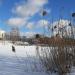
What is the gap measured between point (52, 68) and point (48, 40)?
1.68ft

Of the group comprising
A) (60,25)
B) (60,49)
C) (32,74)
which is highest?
(60,25)

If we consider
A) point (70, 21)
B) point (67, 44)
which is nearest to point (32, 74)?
point (67, 44)

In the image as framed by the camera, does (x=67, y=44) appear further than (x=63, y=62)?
Yes

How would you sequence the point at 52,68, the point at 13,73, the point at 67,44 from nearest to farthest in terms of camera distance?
the point at 13,73 → the point at 52,68 → the point at 67,44

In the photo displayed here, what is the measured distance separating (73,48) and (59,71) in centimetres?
72

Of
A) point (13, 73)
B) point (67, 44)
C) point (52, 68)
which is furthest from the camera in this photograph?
point (67, 44)

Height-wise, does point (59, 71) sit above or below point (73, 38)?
below

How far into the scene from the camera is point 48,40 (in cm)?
395

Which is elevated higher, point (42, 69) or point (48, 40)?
point (48, 40)

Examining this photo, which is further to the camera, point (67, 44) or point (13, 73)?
point (67, 44)

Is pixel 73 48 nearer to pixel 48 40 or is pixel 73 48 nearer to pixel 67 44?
pixel 67 44

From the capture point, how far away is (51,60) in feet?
12.4

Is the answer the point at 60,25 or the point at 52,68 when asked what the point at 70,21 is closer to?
the point at 60,25

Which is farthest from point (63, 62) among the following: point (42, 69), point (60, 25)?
point (60, 25)
